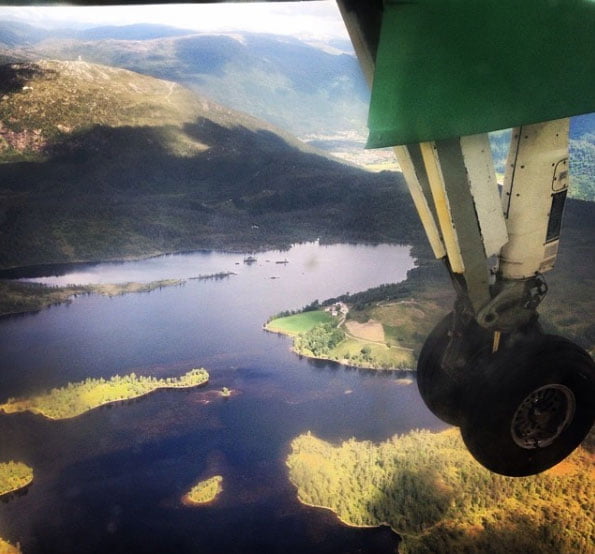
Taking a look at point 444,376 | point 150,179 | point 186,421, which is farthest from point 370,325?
point 444,376

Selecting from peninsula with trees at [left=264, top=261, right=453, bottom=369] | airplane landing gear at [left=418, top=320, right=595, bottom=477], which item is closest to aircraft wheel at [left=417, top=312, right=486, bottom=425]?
airplane landing gear at [left=418, top=320, right=595, bottom=477]

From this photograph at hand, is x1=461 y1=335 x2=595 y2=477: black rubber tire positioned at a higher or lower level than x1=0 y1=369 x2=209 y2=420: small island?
higher

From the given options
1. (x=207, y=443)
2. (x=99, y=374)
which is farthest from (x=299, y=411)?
(x=99, y=374)

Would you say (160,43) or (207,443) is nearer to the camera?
(207,443)

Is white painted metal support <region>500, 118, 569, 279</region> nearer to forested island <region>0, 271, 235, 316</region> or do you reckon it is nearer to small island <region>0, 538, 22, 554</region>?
small island <region>0, 538, 22, 554</region>

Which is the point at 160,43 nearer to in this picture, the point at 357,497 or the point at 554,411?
the point at 357,497

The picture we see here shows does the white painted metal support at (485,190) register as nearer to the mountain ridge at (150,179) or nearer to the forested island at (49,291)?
the forested island at (49,291)
